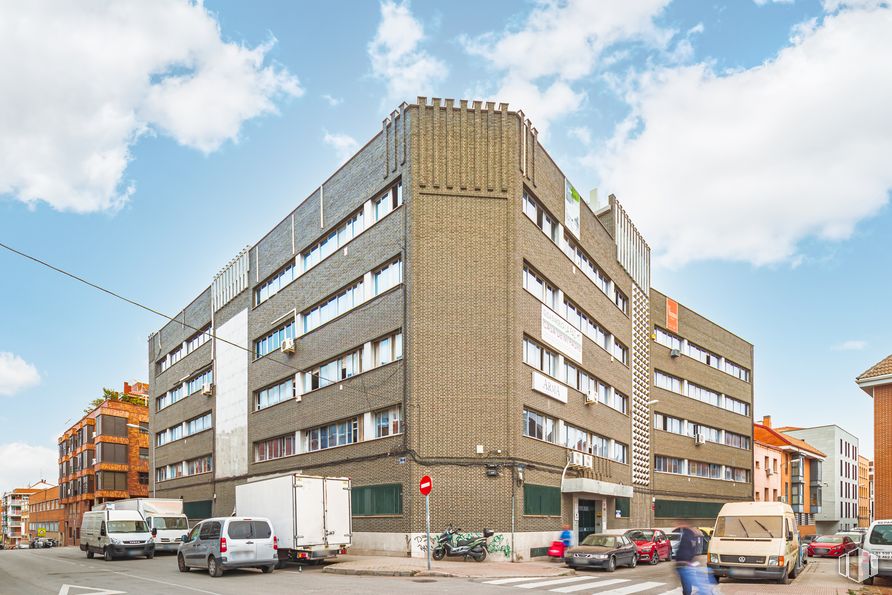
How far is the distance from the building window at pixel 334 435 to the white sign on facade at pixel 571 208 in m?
13.2

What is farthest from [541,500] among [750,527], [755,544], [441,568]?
[755,544]

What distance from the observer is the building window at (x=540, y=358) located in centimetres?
3091

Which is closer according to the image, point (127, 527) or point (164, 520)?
point (127, 527)

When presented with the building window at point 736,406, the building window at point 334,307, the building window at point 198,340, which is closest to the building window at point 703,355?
the building window at point 736,406

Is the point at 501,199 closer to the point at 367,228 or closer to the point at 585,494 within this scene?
the point at 367,228

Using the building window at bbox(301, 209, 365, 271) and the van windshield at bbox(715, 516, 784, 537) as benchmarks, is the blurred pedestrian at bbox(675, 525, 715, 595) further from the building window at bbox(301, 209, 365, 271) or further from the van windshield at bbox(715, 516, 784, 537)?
the building window at bbox(301, 209, 365, 271)

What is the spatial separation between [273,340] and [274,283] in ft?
10.1

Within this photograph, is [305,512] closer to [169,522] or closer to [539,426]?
[539,426]

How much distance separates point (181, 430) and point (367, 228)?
3055 cm

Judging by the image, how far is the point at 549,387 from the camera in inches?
1283

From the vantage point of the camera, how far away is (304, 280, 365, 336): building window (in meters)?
33.3

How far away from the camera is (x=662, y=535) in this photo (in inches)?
1209

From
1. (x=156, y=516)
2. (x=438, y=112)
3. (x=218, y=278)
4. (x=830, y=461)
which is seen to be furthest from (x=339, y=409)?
(x=830, y=461)

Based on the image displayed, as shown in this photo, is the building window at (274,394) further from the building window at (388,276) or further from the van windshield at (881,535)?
the van windshield at (881,535)
